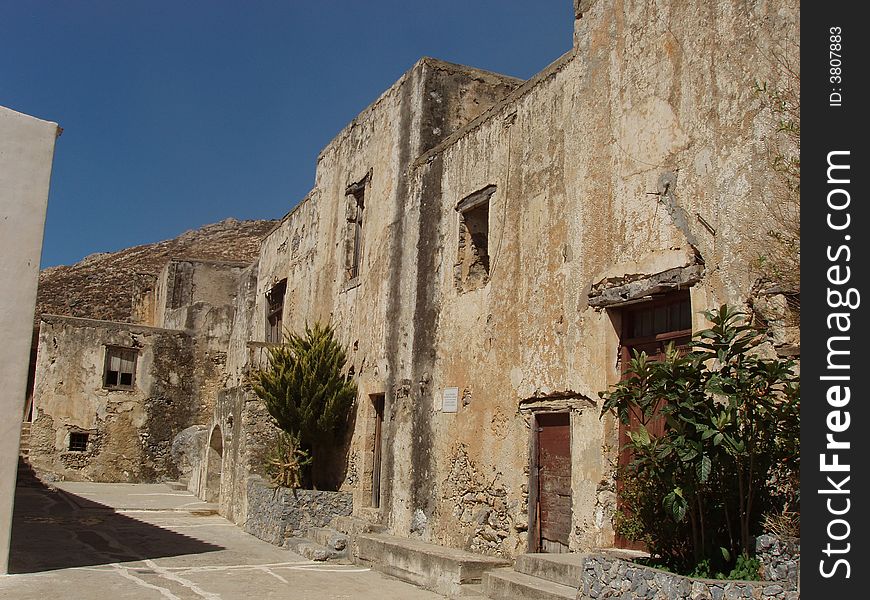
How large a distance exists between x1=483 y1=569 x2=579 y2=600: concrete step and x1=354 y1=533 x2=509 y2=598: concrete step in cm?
49

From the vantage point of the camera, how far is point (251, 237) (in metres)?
45.9

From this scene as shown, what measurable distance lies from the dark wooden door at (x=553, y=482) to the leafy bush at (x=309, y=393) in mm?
5211

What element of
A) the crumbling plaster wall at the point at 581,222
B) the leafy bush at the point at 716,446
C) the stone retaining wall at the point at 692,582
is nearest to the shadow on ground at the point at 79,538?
the crumbling plaster wall at the point at 581,222

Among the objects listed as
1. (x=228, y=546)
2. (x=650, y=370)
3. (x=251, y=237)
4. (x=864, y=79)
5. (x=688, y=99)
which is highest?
(x=251, y=237)

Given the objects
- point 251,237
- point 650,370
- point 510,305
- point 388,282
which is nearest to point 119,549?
point 388,282

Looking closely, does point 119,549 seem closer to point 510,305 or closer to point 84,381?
point 510,305

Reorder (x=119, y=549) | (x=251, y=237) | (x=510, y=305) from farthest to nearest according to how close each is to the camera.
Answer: (x=251, y=237)
(x=119, y=549)
(x=510, y=305)

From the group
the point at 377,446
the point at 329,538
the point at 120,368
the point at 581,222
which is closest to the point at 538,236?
the point at 581,222

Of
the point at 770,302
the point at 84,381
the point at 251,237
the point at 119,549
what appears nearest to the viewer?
the point at 770,302

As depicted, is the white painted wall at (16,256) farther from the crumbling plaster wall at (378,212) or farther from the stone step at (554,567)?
the stone step at (554,567)

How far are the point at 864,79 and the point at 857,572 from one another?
2.72 metres

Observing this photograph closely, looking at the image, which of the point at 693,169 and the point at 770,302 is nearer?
the point at 770,302

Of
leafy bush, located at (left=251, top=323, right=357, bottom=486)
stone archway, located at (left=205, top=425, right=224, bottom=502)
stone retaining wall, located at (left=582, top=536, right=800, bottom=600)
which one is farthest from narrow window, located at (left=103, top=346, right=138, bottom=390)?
stone retaining wall, located at (left=582, top=536, right=800, bottom=600)

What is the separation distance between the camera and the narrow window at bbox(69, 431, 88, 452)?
22.5 metres
